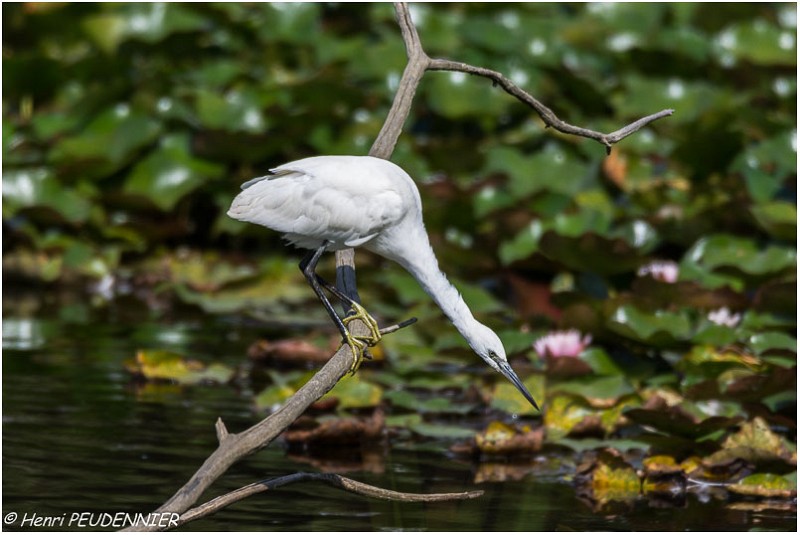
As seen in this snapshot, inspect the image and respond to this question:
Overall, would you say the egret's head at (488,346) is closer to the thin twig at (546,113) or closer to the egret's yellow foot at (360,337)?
the egret's yellow foot at (360,337)

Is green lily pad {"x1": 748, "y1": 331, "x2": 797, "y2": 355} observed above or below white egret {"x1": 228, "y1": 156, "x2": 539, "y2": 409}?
above

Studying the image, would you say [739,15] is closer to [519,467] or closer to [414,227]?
[519,467]

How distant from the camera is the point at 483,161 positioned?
8.08m

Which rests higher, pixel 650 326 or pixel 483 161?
pixel 483 161

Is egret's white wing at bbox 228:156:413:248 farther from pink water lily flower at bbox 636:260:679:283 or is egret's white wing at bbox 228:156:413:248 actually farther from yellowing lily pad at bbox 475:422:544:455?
pink water lily flower at bbox 636:260:679:283

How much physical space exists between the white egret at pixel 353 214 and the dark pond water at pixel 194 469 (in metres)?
0.67

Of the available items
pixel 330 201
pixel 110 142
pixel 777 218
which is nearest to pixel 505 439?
A: pixel 330 201

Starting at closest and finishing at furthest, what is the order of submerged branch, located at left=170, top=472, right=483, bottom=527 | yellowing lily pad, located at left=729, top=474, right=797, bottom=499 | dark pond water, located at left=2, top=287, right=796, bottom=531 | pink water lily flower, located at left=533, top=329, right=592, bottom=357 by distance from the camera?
1. submerged branch, located at left=170, top=472, right=483, bottom=527
2. dark pond water, located at left=2, top=287, right=796, bottom=531
3. yellowing lily pad, located at left=729, top=474, right=797, bottom=499
4. pink water lily flower, located at left=533, top=329, right=592, bottom=357

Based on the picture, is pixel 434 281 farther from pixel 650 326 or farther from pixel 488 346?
pixel 650 326

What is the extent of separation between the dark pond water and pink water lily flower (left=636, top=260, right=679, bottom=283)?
1318mm

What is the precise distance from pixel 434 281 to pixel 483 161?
4.19 metres

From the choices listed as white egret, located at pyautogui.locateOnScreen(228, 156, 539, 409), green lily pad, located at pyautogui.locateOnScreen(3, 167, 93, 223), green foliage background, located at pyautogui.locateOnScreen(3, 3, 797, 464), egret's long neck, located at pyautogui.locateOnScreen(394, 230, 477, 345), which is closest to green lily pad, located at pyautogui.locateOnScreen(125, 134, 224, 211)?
green foliage background, located at pyautogui.locateOnScreen(3, 3, 797, 464)

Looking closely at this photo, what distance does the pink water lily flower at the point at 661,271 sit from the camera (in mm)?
5970

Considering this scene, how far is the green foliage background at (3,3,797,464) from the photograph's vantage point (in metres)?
5.76
